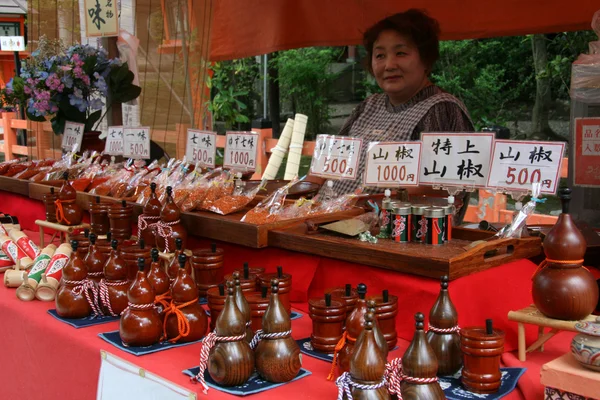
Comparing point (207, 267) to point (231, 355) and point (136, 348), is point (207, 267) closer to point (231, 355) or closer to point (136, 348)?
point (136, 348)

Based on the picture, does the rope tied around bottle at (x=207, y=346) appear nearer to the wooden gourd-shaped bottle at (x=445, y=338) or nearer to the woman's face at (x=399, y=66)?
the wooden gourd-shaped bottle at (x=445, y=338)

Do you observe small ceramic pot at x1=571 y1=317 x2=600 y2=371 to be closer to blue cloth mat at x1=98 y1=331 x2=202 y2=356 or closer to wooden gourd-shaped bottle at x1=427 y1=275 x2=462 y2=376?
wooden gourd-shaped bottle at x1=427 y1=275 x2=462 y2=376

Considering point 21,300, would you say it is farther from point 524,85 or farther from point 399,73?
point 524,85

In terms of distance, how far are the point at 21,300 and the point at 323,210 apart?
1.04 m

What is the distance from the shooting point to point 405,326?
1678 millimetres

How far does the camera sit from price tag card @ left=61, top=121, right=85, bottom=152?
137 inches

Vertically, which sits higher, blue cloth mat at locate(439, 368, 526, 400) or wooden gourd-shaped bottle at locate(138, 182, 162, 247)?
wooden gourd-shaped bottle at locate(138, 182, 162, 247)

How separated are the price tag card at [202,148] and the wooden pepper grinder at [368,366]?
1663mm

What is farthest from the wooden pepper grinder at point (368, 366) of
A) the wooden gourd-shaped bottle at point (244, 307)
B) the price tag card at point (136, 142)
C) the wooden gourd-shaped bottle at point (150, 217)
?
the price tag card at point (136, 142)

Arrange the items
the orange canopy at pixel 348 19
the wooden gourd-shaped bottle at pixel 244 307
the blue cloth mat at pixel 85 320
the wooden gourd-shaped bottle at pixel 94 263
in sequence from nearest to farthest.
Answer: the wooden gourd-shaped bottle at pixel 244 307, the blue cloth mat at pixel 85 320, the wooden gourd-shaped bottle at pixel 94 263, the orange canopy at pixel 348 19

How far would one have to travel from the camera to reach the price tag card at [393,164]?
6.45 feet

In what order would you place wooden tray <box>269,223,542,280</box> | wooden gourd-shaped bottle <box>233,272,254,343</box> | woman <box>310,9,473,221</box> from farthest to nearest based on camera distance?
woman <box>310,9,473,221</box>, wooden tray <box>269,223,542,280</box>, wooden gourd-shaped bottle <box>233,272,254,343</box>

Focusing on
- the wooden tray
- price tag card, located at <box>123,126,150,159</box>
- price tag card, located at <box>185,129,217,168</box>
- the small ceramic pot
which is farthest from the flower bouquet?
the small ceramic pot

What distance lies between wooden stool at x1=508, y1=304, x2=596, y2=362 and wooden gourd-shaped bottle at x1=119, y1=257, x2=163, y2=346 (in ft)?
2.86
